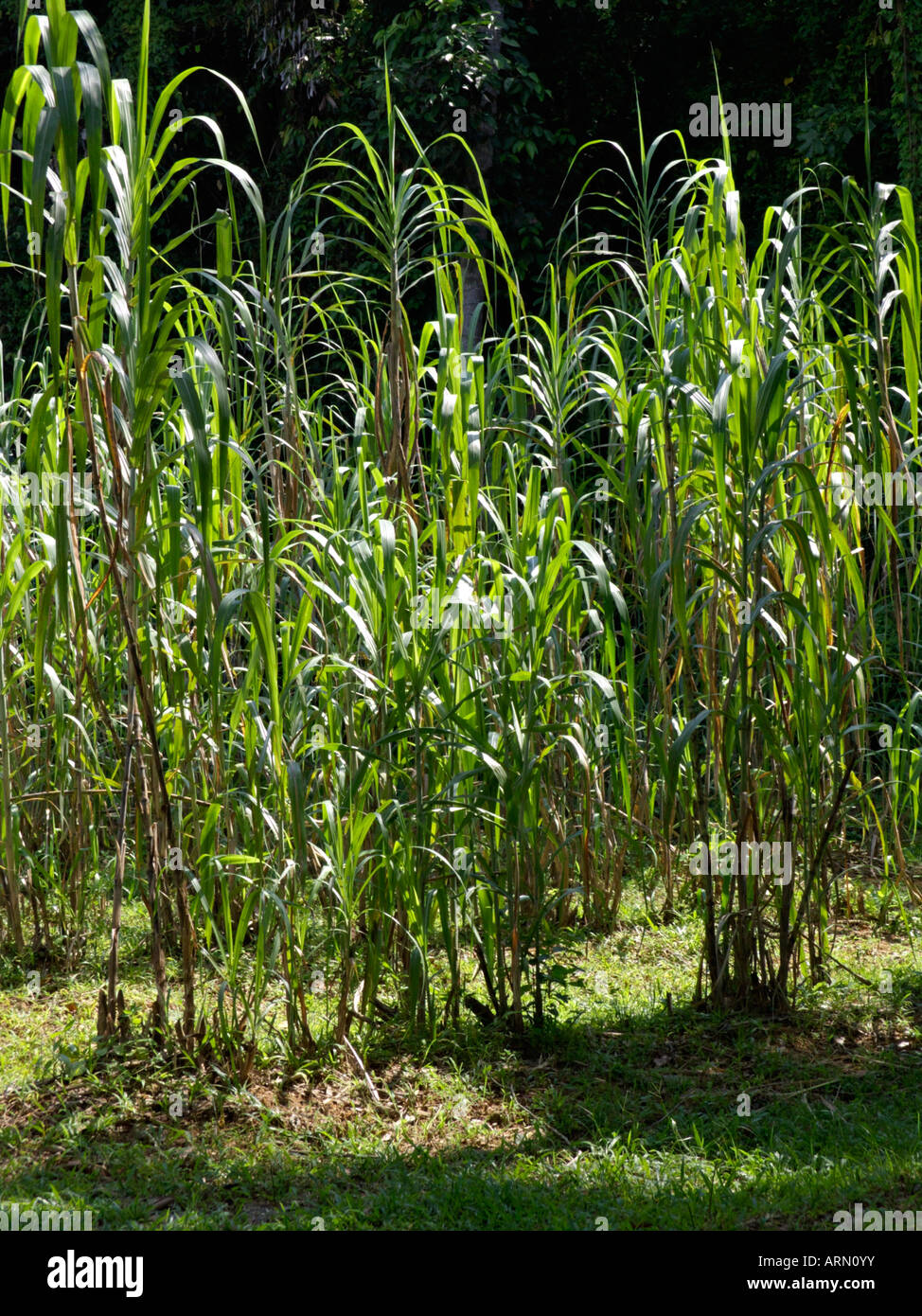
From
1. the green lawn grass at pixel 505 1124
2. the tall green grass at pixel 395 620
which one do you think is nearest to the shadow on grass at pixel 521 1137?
the green lawn grass at pixel 505 1124

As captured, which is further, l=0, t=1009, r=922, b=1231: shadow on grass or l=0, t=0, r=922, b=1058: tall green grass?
l=0, t=0, r=922, b=1058: tall green grass

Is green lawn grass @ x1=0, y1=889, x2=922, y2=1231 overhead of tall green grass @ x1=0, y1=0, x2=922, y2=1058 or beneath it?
beneath

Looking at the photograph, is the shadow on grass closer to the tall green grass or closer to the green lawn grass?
the green lawn grass

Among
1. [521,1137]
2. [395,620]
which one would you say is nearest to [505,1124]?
[521,1137]

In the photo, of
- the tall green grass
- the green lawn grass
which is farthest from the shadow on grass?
the tall green grass

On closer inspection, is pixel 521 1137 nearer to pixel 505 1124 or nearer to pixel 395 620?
pixel 505 1124

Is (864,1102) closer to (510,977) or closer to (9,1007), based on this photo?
(510,977)

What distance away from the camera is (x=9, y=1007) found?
2678 mm

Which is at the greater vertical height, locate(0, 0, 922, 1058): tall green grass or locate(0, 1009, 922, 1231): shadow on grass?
locate(0, 0, 922, 1058): tall green grass

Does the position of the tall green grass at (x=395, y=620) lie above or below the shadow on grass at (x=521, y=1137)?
above

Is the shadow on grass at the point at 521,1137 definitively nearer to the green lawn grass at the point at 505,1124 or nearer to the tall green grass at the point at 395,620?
the green lawn grass at the point at 505,1124

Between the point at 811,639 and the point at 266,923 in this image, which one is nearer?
the point at 266,923
